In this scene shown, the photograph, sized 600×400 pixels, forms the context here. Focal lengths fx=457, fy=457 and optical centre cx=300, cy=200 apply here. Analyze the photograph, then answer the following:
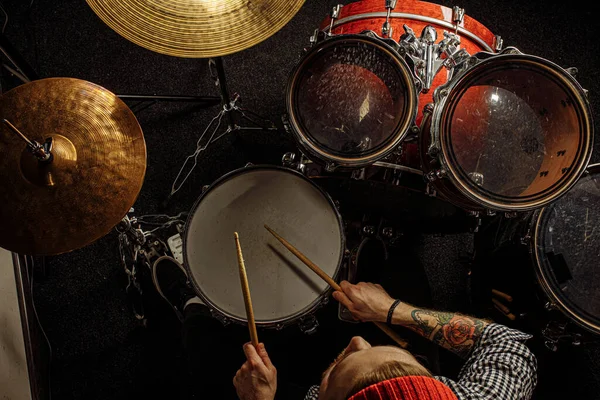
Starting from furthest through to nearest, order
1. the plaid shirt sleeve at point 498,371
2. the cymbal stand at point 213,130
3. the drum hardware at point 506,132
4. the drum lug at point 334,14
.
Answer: the cymbal stand at point 213,130
the drum lug at point 334,14
the drum hardware at point 506,132
the plaid shirt sleeve at point 498,371

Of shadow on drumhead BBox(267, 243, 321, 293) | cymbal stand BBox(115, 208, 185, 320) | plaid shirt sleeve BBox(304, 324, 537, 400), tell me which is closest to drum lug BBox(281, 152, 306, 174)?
shadow on drumhead BBox(267, 243, 321, 293)

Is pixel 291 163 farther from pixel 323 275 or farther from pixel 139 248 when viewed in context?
pixel 139 248

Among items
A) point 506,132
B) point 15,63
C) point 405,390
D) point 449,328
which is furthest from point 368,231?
point 15,63

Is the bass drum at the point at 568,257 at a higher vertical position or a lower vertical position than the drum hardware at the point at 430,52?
lower

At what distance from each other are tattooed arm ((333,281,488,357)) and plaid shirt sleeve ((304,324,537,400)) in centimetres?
9

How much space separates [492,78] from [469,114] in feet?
0.40

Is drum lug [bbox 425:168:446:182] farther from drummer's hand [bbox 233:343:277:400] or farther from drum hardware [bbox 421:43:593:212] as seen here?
drummer's hand [bbox 233:343:277:400]

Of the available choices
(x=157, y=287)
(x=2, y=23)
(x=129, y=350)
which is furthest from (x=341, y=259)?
(x=2, y=23)

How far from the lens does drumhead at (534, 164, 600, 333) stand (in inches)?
56.0

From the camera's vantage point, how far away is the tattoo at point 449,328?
138cm

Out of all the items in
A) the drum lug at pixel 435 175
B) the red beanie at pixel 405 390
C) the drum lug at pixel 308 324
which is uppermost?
the drum lug at pixel 435 175

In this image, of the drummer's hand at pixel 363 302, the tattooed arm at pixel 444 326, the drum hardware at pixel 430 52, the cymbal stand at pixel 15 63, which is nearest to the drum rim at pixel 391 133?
the drum hardware at pixel 430 52

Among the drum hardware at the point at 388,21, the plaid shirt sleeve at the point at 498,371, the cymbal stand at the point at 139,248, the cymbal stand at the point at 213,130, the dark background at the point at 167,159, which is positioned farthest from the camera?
the cymbal stand at the point at 213,130

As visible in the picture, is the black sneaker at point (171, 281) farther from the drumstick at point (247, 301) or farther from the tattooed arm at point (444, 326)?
the tattooed arm at point (444, 326)
